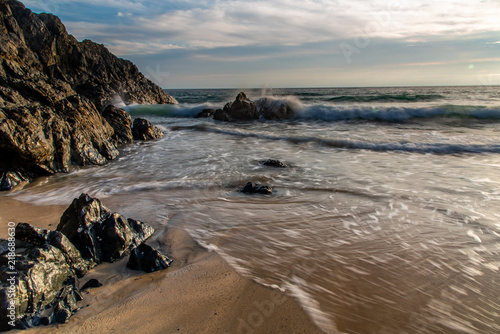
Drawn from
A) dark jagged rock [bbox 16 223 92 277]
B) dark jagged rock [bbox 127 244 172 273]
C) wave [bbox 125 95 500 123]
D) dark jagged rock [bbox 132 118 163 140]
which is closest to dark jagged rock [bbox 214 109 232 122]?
wave [bbox 125 95 500 123]

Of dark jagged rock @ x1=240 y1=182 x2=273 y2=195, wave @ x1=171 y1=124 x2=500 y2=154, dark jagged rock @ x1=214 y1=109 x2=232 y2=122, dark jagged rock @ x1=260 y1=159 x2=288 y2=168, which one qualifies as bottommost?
dark jagged rock @ x1=240 y1=182 x2=273 y2=195

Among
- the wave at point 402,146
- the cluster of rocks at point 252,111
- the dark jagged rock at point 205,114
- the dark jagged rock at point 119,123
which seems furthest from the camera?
the dark jagged rock at point 205,114

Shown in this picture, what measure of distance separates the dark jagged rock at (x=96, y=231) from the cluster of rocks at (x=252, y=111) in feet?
44.1

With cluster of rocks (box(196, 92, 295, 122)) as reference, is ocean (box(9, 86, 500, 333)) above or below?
below

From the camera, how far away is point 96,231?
2.45 m

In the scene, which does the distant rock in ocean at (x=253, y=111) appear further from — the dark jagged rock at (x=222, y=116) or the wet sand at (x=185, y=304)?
the wet sand at (x=185, y=304)

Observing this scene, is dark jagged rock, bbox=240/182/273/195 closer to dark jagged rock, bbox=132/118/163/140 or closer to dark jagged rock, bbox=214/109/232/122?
dark jagged rock, bbox=132/118/163/140

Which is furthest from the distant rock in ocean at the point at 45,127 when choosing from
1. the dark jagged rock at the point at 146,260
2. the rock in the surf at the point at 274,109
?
the rock in the surf at the point at 274,109

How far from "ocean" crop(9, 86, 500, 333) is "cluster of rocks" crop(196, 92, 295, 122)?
8743 mm

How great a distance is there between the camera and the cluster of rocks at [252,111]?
53.0 feet

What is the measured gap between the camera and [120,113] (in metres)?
8.83

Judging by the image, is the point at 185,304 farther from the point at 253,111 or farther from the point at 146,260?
the point at 253,111

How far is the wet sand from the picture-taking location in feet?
5.72

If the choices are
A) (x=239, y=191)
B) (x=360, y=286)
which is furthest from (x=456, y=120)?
(x=360, y=286)
